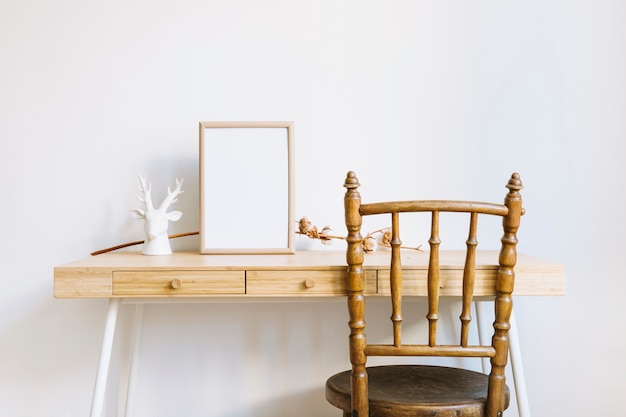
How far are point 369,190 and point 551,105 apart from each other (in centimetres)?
70

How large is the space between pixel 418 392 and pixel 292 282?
44 centimetres

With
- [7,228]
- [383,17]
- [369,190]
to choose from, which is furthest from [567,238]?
[7,228]

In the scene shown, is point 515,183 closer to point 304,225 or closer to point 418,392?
point 418,392

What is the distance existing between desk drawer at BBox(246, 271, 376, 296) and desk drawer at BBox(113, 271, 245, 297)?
36 millimetres

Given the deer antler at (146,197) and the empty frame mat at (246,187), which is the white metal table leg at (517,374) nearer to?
the empty frame mat at (246,187)

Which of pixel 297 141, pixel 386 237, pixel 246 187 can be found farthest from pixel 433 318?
pixel 297 141

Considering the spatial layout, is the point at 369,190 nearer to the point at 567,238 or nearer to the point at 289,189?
the point at 289,189

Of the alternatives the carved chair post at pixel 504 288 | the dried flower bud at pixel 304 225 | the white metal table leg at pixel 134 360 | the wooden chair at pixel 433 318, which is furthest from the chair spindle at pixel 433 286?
the white metal table leg at pixel 134 360

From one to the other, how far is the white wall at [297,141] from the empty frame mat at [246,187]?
0.16 metres

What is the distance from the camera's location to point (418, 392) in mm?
1656

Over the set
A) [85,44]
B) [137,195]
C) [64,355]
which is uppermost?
[85,44]

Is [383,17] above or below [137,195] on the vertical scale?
above

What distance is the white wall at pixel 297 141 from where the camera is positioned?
2.24 meters

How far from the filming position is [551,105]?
2.27 meters
